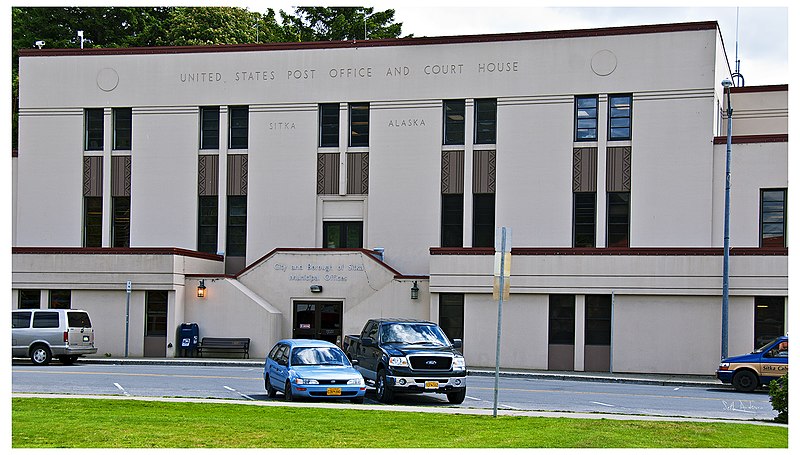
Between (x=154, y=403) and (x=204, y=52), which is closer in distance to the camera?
(x=154, y=403)

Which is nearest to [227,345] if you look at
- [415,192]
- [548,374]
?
[415,192]

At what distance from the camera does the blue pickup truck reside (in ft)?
94.5

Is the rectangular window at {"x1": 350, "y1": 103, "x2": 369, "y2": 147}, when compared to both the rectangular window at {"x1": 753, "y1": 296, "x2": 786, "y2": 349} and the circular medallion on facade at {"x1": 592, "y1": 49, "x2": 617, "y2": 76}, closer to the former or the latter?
the circular medallion on facade at {"x1": 592, "y1": 49, "x2": 617, "y2": 76}

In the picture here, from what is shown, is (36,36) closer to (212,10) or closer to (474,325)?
(212,10)

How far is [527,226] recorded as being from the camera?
39344mm

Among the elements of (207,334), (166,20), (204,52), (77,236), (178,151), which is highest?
(166,20)

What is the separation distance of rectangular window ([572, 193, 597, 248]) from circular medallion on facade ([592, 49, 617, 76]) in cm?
468

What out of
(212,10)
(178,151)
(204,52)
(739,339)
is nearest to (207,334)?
(178,151)

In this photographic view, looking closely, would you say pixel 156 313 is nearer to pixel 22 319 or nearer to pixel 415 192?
pixel 22 319

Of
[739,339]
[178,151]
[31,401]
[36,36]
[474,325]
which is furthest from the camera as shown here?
[36,36]

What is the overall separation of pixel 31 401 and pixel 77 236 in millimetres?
23591

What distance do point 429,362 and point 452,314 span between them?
526 inches

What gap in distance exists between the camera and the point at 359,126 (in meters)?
41.3

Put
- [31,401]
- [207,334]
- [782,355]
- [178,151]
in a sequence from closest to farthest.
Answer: [31,401] → [782,355] → [207,334] → [178,151]
